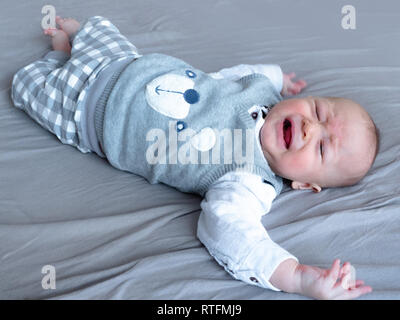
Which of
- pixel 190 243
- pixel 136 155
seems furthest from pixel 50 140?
pixel 190 243

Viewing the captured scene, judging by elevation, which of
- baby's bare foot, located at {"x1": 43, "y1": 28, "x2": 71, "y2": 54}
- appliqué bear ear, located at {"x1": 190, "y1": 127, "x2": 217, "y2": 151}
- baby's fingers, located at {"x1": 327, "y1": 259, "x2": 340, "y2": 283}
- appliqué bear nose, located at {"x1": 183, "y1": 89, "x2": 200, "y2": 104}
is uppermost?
baby's bare foot, located at {"x1": 43, "y1": 28, "x2": 71, "y2": 54}

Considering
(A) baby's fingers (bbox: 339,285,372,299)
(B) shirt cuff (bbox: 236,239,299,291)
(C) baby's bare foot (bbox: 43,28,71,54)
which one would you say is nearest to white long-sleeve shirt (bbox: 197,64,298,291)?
(B) shirt cuff (bbox: 236,239,299,291)

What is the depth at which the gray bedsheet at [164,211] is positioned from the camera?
3.19 feet

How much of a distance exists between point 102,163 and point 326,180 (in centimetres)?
59

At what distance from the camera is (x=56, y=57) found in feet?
5.16

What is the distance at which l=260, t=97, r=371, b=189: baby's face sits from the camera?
1.17 m

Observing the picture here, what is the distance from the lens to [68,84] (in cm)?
137

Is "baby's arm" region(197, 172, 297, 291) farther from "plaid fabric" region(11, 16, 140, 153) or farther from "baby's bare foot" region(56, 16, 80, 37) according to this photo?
"baby's bare foot" region(56, 16, 80, 37)

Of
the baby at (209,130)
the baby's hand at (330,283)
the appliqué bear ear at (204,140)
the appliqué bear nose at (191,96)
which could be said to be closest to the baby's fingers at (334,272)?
the baby's hand at (330,283)

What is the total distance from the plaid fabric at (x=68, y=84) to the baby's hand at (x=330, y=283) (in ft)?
2.31

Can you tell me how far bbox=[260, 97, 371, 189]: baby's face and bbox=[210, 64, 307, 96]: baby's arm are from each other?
296 mm

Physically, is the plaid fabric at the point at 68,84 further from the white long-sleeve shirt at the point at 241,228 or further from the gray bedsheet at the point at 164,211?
the white long-sleeve shirt at the point at 241,228

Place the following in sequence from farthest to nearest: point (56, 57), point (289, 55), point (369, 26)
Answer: point (369, 26) < point (289, 55) < point (56, 57)
